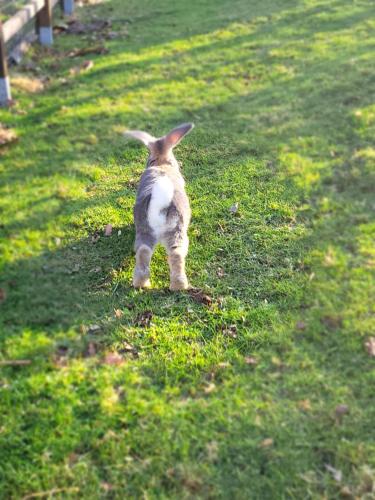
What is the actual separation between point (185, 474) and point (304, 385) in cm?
97

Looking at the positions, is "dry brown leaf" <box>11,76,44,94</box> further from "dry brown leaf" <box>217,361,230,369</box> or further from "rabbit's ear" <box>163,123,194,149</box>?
"dry brown leaf" <box>217,361,230,369</box>

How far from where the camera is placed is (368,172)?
5.43 metres

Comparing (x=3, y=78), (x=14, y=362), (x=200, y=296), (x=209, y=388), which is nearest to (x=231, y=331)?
(x=200, y=296)

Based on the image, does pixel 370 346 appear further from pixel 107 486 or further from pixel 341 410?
pixel 107 486

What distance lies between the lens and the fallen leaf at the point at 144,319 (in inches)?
150

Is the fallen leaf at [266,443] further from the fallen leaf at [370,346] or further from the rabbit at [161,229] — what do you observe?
the rabbit at [161,229]

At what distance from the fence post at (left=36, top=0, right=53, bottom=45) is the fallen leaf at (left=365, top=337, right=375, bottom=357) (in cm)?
740

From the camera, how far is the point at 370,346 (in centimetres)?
355

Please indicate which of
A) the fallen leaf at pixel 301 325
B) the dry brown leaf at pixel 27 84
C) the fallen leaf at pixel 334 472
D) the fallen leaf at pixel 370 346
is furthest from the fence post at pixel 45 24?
the fallen leaf at pixel 334 472

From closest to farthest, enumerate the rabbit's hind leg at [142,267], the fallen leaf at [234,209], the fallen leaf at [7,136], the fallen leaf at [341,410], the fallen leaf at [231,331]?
the fallen leaf at [341,410]
the fallen leaf at [231,331]
the rabbit's hind leg at [142,267]
the fallen leaf at [234,209]
the fallen leaf at [7,136]

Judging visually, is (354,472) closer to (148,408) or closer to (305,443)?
(305,443)

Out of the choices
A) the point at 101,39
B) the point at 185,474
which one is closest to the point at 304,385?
the point at 185,474

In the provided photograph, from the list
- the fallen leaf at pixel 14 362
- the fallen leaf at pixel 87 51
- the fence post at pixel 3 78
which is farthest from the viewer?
the fallen leaf at pixel 87 51

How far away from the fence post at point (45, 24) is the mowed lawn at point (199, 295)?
1.16 m
